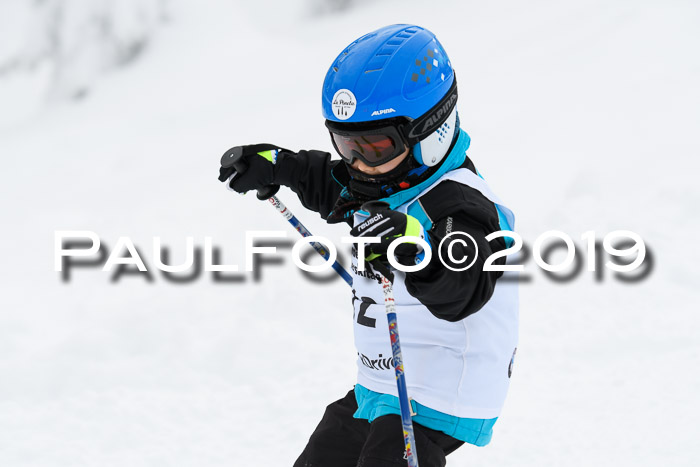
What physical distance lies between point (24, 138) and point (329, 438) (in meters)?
7.72

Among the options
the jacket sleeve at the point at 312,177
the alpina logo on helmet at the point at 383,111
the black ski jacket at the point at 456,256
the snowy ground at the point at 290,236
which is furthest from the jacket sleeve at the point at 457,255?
the snowy ground at the point at 290,236

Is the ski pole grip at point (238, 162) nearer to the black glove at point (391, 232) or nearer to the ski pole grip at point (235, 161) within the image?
the ski pole grip at point (235, 161)

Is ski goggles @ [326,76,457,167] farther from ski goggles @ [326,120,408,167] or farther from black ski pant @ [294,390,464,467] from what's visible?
black ski pant @ [294,390,464,467]

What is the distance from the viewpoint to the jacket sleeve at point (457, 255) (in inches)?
71.0

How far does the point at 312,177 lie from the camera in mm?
2818

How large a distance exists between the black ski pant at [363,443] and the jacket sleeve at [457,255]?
448mm

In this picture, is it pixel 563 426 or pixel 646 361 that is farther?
pixel 646 361

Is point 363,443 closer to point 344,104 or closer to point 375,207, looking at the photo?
point 375,207

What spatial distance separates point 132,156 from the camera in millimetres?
8016

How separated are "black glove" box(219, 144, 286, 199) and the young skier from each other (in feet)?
1.77

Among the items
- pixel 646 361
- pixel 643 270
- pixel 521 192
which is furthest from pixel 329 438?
pixel 521 192

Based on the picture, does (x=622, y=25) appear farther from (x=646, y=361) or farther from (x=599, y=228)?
(x=646, y=361)

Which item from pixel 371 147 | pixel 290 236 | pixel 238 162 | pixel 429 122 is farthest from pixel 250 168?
pixel 290 236

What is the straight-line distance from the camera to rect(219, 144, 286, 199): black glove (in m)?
2.83
